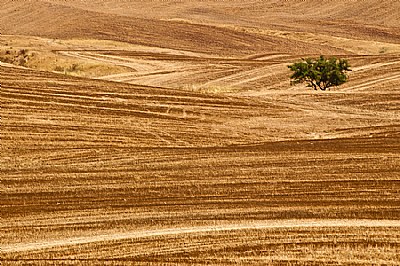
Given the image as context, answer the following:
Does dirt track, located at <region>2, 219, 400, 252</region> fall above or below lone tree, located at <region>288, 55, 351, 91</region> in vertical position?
above

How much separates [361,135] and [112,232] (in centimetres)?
1037

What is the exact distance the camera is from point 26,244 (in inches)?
471

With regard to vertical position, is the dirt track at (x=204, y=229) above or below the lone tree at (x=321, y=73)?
above

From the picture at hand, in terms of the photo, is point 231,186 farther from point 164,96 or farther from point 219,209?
point 164,96

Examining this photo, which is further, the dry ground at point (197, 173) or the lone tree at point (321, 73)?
the lone tree at point (321, 73)

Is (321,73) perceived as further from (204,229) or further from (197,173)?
(204,229)

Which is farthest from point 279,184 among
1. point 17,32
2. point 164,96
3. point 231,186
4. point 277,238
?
point 17,32

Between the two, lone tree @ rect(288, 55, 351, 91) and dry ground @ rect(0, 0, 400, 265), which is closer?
dry ground @ rect(0, 0, 400, 265)

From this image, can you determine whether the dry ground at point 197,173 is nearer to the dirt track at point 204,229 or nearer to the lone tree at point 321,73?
the dirt track at point 204,229

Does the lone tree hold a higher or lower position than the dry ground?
lower

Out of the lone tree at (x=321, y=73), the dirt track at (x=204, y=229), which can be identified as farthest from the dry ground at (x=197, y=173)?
the lone tree at (x=321, y=73)

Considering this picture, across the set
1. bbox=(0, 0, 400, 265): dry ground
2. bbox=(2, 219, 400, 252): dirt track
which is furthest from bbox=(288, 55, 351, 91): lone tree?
bbox=(2, 219, 400, 252): dirt track

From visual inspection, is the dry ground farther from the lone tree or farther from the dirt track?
the lone tree

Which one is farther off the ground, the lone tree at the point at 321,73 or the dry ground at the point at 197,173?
the dry ground at the point at 197,173
